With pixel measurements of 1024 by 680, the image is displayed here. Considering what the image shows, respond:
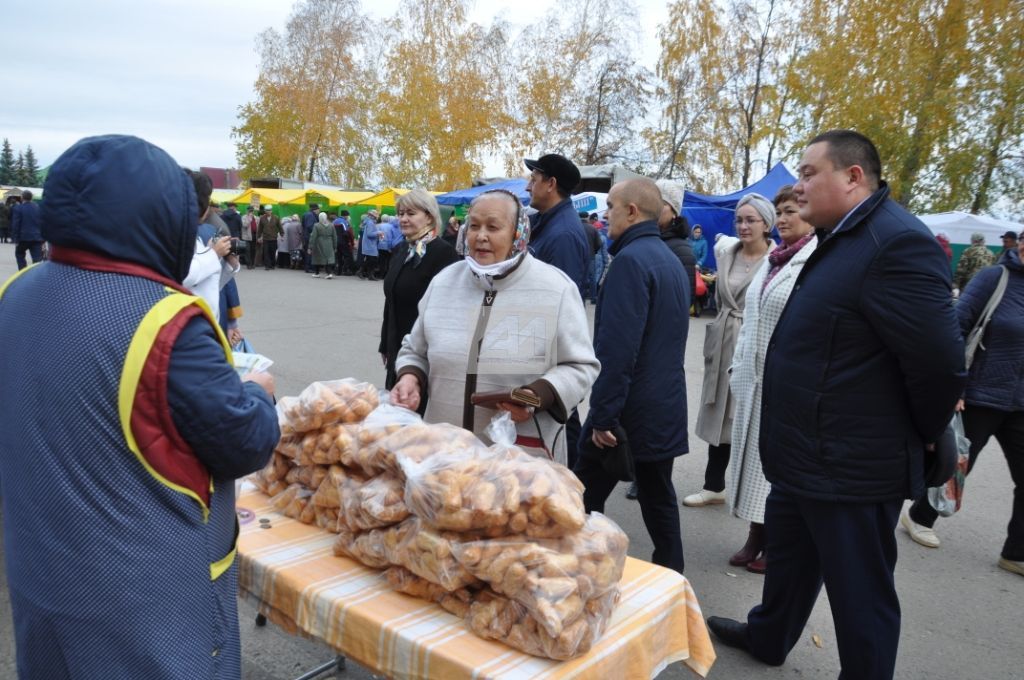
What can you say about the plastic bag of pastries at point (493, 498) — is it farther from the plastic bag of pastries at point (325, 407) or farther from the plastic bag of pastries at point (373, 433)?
the plastic bag of pastries at point (325, 407)

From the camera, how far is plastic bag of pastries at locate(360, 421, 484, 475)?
1824mm

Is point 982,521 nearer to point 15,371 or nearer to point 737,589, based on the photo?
point 737,589

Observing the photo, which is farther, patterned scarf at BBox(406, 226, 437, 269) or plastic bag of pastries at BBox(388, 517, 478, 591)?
patterned scarf at BBox(406, 226, 437, 269)

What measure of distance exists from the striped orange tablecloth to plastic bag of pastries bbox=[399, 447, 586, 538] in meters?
0.25

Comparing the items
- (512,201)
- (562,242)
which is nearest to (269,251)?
(562,242)

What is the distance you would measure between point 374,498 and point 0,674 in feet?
6.95

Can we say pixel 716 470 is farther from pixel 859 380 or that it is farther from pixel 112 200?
pixel 112 200

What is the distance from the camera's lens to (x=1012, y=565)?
4078mm

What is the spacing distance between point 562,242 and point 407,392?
1679 millimetres

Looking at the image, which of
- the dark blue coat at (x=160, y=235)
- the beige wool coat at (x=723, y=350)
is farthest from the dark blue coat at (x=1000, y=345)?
the dark blue coat at (x=160, y=235)

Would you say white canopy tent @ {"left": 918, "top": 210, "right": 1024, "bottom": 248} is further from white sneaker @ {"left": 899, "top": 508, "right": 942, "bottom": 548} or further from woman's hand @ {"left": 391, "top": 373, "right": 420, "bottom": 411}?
woman's hand @ {"left": 391, "top": 373, "right": 420, "bottom": 411}

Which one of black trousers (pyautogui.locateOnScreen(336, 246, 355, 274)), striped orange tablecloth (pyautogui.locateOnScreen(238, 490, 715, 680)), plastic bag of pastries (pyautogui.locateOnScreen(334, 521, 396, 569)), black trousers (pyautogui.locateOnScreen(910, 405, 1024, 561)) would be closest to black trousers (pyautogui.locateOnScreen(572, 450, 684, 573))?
striped orange tablecloth (pyautogui.locateOnScreen(238, 490, 715, 680))

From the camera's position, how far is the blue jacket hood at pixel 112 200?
4.33ft

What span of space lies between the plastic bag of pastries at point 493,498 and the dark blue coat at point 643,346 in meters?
1.42
